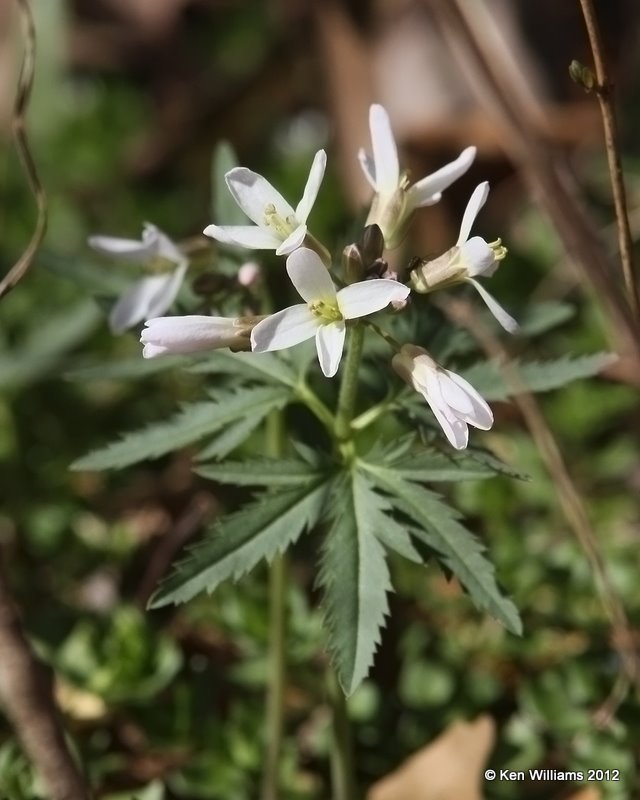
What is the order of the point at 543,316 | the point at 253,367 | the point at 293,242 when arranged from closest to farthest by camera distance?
1. the point at 293,242
2. the point at 253,367
3. the point at 543,316

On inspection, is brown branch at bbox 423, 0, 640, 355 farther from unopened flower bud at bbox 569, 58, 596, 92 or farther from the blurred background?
unopened flower bud at bbox 569, 58, 596, 92

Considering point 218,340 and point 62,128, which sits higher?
point 218,340

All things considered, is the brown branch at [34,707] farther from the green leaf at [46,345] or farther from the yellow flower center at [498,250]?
the green leaf at [46,345]

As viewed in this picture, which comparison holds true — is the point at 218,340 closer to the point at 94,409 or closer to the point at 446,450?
the point at 446,450

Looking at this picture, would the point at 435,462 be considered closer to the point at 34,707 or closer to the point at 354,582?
the point at 354,582

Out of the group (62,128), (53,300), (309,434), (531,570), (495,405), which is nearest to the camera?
(309,434)

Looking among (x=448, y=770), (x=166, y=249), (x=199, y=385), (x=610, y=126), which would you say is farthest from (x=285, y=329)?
(x=199, y=385)

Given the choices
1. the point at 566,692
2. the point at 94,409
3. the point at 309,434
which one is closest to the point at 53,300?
the point at 94,409
